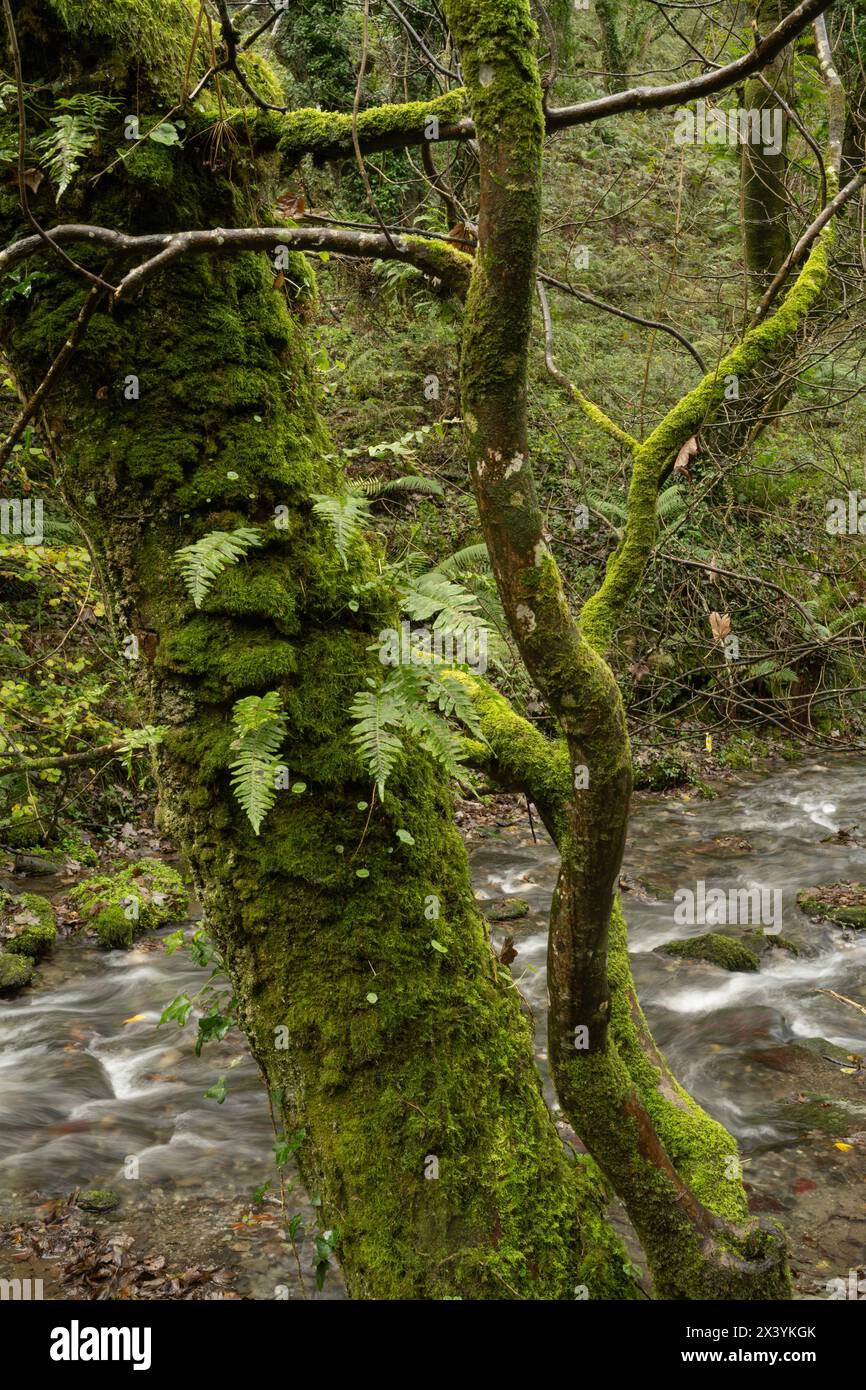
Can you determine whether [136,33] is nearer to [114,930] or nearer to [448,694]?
[448,694]

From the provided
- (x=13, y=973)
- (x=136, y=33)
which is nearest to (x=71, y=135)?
(x=136, y=33)

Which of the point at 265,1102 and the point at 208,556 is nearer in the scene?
the point at 208,556

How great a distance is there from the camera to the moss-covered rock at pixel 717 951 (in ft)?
29.4

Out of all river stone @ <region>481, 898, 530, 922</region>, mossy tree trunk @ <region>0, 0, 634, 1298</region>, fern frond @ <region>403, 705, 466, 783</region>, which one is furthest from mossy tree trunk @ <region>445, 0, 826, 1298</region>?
river stone @ <region>481, 898, 530, 922</region>

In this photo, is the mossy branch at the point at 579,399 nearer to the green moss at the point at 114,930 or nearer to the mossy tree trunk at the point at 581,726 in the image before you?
the mossy tree trunk at the point at 581,726

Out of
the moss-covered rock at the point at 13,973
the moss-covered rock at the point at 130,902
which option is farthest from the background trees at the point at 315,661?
the moss-covered rock at the point at 130,902

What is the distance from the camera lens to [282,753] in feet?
9.21

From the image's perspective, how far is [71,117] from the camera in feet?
8.64

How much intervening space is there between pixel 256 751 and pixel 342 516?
0.80 m

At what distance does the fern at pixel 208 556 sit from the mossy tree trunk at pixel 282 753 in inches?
3.6

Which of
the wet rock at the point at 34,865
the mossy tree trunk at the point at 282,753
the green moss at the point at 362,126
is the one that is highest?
the green moss at the point at 362,126

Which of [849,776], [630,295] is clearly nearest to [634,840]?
[849,776]

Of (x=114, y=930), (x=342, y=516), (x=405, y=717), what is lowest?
(x=114, y=930)

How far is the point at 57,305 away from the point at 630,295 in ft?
66.8
